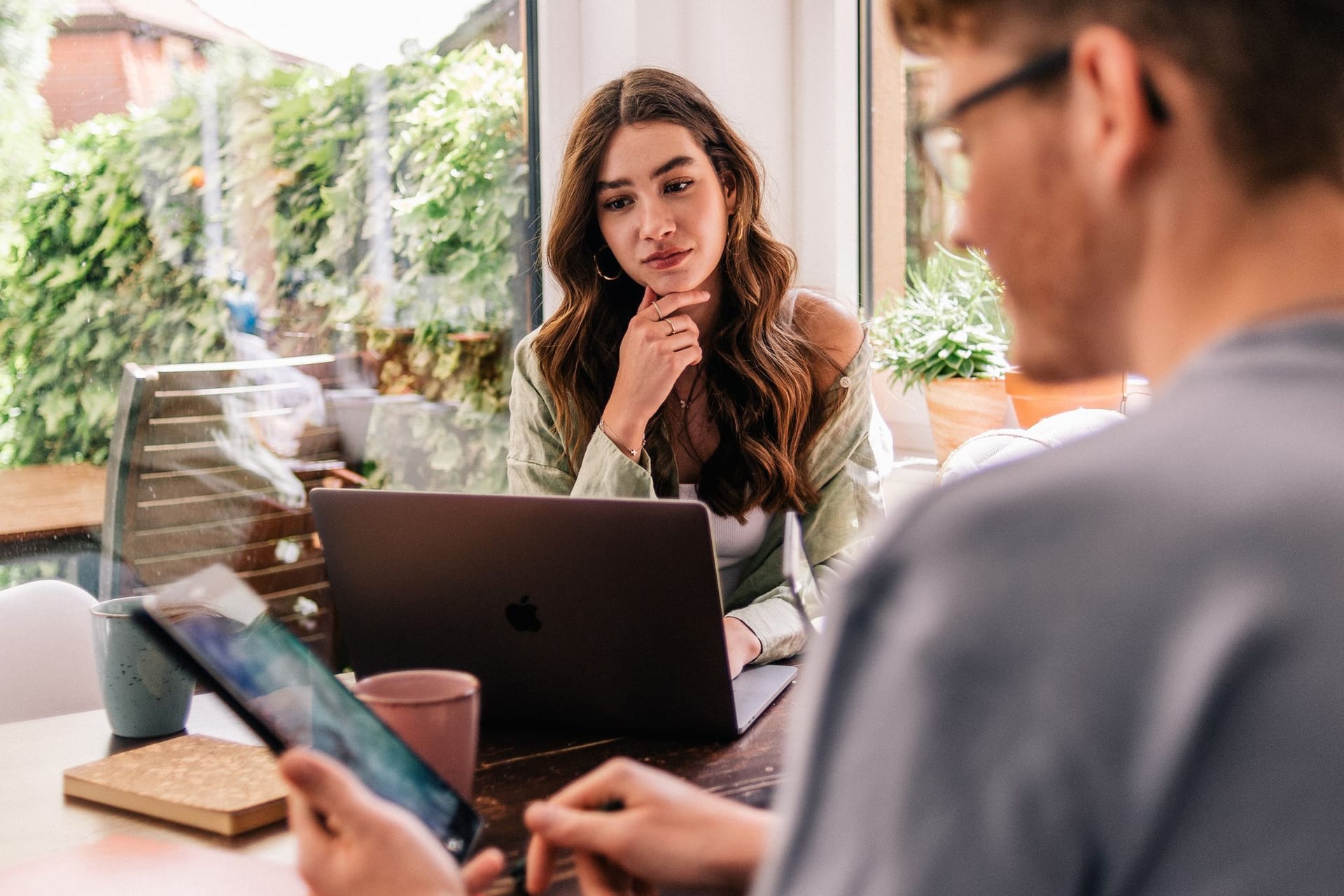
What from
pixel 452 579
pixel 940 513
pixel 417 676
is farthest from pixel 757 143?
pixel 940 513

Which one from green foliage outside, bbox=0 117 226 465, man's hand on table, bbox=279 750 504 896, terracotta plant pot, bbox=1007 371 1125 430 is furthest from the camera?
terracotta plant pot, bbox=1007 371 1125 430

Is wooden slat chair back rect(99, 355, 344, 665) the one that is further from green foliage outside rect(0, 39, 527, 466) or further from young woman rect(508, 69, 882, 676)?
young woman rect(508, 69, 882, 676)

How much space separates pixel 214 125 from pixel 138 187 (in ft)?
0.66

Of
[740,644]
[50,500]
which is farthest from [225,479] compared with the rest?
[740,644]

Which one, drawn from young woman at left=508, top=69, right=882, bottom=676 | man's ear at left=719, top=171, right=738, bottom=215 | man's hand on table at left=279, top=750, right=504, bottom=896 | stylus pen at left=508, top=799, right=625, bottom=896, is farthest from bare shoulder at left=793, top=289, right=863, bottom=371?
man's hand on table at left=279, top=750, right=504, bottom=896

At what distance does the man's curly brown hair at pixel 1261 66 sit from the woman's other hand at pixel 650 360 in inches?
53.6

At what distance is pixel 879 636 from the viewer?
37 centimetres

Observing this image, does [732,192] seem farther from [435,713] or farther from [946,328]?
[435,713]

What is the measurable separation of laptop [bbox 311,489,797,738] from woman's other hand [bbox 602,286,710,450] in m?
0.72

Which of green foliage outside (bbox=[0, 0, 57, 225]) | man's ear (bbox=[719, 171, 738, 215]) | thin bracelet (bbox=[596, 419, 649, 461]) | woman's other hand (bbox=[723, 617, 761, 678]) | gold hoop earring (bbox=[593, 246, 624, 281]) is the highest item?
green foliage outside (bbox=[0, 0, 57, 225])

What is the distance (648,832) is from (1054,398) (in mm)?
1979

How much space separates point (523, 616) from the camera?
105cm

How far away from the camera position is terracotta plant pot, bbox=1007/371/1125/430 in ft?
7.86

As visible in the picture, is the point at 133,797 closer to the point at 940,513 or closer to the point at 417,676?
the point at 417,676
